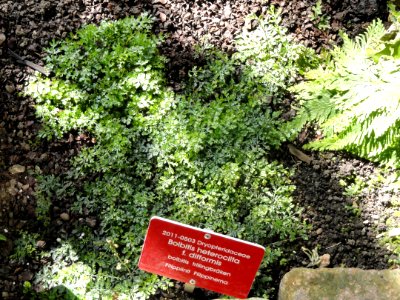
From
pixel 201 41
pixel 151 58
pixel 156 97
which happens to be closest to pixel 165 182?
pixel 156 97

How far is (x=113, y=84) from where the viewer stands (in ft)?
13.4

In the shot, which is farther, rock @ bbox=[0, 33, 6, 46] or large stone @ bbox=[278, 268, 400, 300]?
rock @ bbox=[0, 33, 6, 46]

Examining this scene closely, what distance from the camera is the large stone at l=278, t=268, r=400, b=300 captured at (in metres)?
3.62

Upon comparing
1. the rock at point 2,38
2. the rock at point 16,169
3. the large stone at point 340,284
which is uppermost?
the rock at point 2,38

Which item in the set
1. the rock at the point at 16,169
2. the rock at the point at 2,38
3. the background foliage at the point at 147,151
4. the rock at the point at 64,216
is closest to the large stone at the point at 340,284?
the background foliage at the point at 147,151

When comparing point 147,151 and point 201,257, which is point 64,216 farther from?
point 201,257

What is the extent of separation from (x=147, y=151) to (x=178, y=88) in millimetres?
673

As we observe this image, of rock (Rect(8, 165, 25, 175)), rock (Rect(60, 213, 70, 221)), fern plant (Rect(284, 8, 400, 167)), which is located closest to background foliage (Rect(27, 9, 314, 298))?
rock (Rect(60, 213, 70, 221))

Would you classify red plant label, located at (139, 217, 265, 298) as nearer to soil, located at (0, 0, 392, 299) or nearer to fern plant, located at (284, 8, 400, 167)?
soil, located at (0, 0, 392, 299)

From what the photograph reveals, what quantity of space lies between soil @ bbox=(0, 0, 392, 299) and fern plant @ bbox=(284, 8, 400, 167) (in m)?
0.34

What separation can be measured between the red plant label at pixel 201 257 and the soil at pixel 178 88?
1.81 feet

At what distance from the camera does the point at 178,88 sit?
14.2ft

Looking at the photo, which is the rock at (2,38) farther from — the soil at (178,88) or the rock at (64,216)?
the rock at (64,216)

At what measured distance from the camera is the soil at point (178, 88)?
3955 millimetres
